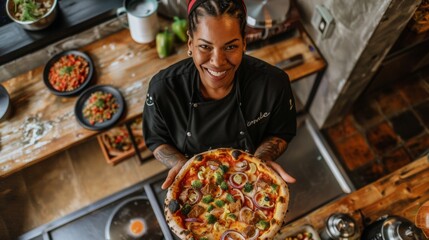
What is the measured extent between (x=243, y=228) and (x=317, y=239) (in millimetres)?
614

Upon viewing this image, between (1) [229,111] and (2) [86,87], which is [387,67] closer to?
(1) [229,111]

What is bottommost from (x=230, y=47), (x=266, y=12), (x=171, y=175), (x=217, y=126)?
(x=171, y=175)

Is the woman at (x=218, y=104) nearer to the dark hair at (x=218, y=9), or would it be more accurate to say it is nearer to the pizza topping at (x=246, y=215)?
the dark hair at (x=218, y=9)

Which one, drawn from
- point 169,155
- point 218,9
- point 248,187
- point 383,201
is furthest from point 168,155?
point 383,201

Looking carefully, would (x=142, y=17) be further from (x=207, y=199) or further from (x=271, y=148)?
(x=207, y=199)

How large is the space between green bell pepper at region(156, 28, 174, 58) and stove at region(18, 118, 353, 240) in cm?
102

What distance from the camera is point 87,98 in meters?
3.33

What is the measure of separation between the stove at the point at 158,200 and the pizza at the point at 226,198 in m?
0.84

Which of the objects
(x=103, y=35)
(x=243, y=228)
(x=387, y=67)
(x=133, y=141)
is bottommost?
(x=243, y=228)

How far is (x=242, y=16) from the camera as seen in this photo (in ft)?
6.03

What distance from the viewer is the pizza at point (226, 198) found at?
2.18m

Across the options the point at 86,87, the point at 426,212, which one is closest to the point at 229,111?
the point at 426,212

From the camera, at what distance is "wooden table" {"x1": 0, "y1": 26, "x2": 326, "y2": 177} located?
10.5 feet

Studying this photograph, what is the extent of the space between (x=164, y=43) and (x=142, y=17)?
28cm
